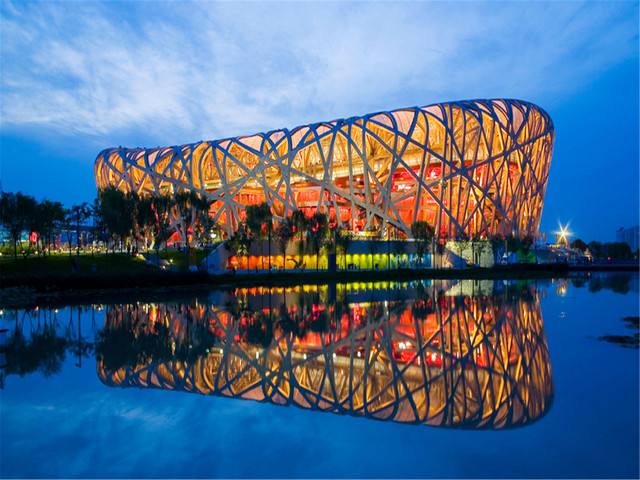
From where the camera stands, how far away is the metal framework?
198 feet

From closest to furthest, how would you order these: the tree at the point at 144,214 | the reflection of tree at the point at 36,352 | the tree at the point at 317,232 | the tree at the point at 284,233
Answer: the reflection of tree at the point at 36,352, the tree at the point at 144,214, the tree at the point at 284,233, the tree at the point at 317,232

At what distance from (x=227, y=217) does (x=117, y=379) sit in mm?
60443

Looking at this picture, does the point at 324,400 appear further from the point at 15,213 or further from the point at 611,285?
the point at 15,213

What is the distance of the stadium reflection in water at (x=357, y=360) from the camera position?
8062mm

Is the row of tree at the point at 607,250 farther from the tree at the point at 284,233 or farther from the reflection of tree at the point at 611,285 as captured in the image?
the tree at the point at 284,233

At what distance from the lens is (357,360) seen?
10.9 m

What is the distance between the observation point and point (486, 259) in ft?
203

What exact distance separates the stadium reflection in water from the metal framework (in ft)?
142

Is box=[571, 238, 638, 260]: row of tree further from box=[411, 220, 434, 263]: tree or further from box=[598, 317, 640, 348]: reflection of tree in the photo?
box=[598, 317, 640, 348]: reflection of tree

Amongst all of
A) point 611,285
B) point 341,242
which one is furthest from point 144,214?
point 611,285

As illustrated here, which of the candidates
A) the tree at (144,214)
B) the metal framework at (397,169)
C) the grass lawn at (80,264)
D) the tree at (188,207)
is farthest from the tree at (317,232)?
the metal framework at (397,169)

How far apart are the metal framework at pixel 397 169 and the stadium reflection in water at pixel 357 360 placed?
142 feet

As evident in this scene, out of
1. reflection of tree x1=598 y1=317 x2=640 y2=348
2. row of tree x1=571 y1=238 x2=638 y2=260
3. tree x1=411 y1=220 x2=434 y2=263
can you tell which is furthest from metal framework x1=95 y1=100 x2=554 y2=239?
row of tree x1=571 y1=238 x2=638 y2=260

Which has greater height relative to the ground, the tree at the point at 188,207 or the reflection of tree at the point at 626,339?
the tree at the point at 188,207
